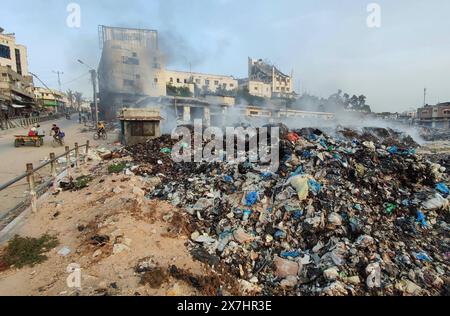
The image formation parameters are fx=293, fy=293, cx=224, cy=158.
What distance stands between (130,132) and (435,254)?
11847 millimetres

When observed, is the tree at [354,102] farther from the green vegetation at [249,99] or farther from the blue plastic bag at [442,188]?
the blue plastic bag at [442,188]

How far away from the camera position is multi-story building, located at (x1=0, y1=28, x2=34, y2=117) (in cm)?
3266

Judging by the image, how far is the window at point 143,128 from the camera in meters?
13.3

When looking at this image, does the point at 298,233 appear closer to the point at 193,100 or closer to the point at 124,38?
the point at 193,100

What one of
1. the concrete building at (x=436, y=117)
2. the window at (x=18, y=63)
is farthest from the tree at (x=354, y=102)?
the window at (x=18, y=63)

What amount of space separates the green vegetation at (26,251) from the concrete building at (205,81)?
56223mm

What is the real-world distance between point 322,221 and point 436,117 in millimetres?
54181

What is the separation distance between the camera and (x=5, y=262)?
13.2 ft

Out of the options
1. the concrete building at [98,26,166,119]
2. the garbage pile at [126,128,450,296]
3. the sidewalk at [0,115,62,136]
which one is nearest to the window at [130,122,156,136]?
the garbage pile at [126,128,450,296]

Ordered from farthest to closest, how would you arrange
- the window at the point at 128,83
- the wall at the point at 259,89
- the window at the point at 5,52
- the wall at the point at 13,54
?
1. the wall at the point at 259,89
2. the wall at the point at 13,54
3. the window at the point at 5,52
4. the window at the point at 128,83

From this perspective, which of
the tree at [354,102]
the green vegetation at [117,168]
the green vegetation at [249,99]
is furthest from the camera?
the tree at [354,102]

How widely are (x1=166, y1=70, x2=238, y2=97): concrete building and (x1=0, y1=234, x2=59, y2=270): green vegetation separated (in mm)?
56223

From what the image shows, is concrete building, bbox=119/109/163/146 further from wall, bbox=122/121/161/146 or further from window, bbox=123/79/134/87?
window, bbox=123/79/134/87
